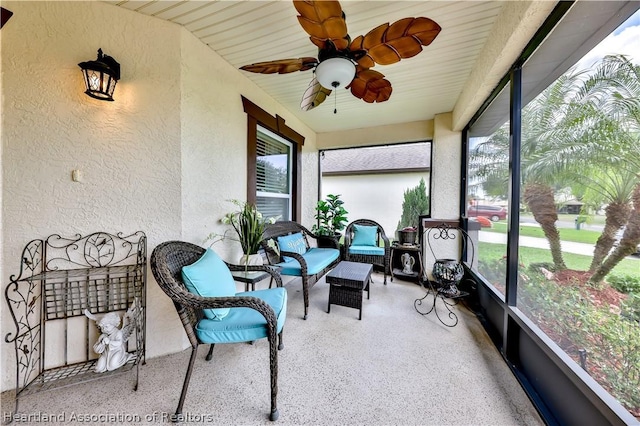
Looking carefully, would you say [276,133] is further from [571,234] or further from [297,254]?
[571,234]

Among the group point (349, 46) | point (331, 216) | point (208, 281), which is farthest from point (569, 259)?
point (331, 216)

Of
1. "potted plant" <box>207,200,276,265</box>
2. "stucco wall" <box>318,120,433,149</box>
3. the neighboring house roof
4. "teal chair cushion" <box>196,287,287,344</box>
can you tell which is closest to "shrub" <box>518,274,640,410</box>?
"teal chair cushion" <box>196,287,287,344</box>

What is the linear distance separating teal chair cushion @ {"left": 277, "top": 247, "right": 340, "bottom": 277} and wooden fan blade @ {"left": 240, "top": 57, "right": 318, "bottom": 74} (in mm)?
2054

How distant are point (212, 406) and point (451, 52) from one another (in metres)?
3.53

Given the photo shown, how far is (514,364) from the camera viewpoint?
1.77m

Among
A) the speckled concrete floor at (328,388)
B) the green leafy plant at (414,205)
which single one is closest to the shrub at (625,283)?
the speckled concrete floor at (328,388)

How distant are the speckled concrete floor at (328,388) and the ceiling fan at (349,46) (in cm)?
225

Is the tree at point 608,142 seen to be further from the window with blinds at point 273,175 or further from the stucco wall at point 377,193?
the stucco wall at point 377,193

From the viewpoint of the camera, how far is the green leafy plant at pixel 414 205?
4.88 m

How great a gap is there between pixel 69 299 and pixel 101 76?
1.67 metres

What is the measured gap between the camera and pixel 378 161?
627 centimetres

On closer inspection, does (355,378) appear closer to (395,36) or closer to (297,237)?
(297,237)

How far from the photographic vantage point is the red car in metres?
2.24

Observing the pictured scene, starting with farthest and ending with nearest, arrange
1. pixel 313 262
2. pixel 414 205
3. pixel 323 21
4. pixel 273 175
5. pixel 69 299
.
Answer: pixel 414 205, pixel 273 175, pixel 313 262, pixel 69 299, pixel 323 21
